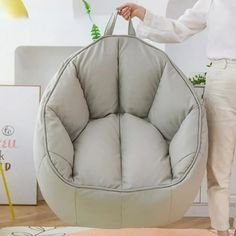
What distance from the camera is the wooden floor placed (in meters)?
2.65

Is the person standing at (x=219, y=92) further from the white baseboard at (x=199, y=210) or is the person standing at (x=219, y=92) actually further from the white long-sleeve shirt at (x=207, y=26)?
the white baseboard at (x=199, y=210)

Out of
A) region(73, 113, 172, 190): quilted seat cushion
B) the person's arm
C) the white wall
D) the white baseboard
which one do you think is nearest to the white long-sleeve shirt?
the person's arm

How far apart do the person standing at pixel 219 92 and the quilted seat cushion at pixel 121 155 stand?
0.75 feet

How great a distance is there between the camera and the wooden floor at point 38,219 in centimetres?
265

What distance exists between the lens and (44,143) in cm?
169

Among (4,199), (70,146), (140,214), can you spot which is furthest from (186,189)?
(4,199)

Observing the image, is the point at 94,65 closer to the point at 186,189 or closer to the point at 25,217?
the point at 186,189

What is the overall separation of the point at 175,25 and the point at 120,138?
21.4 inches

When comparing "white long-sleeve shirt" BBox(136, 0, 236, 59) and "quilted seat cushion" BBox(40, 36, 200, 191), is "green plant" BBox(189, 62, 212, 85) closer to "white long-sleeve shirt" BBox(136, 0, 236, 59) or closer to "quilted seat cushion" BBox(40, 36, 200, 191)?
"white long-sleeve shirt" BBox(136, 0, 236, 59)

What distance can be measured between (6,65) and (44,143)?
1.57m

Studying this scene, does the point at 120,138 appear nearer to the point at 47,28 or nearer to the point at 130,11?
the point at 130,11

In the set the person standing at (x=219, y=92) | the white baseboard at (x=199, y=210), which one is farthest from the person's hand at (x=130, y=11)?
the white baseboard at (x=199, y=210)

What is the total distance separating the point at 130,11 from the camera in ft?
6.70

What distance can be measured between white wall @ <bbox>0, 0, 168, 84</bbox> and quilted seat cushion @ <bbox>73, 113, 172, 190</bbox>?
1310 millimetres
